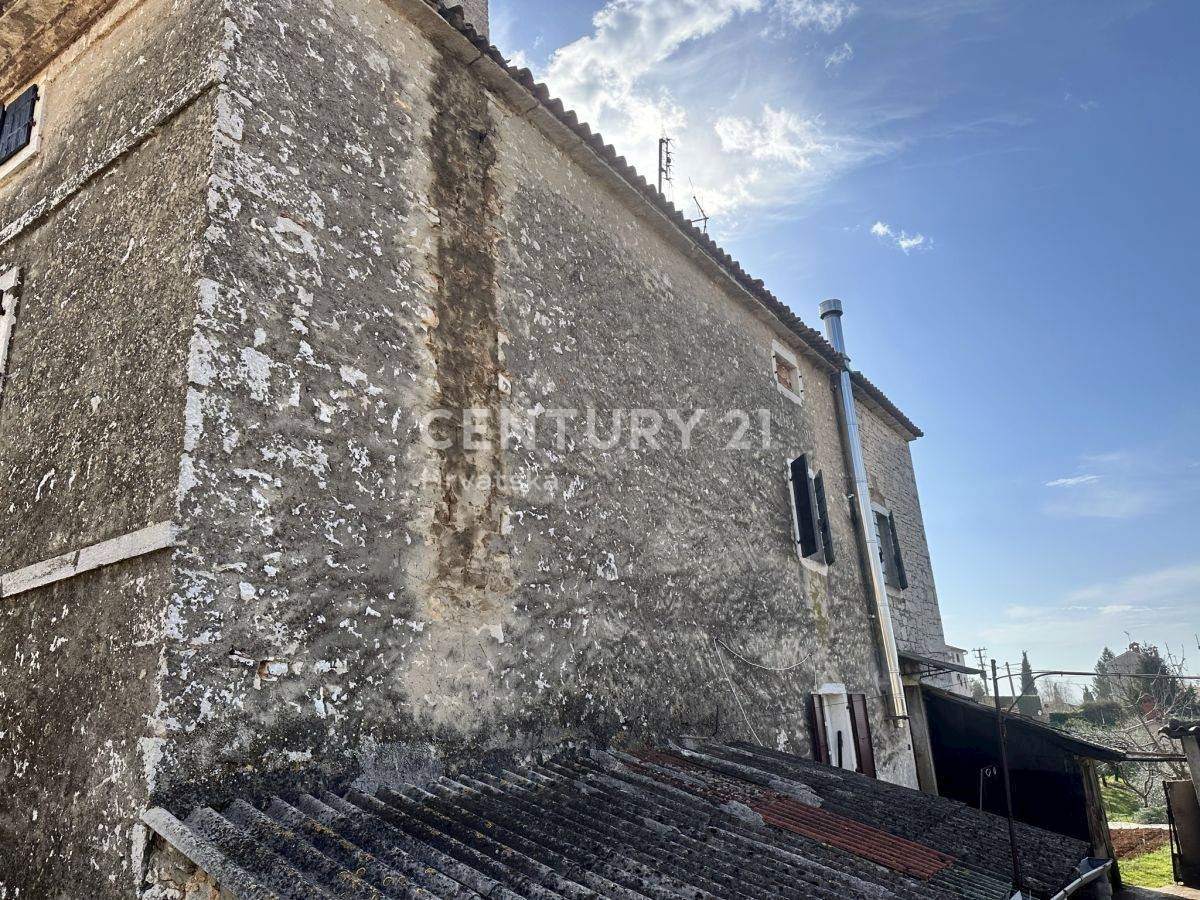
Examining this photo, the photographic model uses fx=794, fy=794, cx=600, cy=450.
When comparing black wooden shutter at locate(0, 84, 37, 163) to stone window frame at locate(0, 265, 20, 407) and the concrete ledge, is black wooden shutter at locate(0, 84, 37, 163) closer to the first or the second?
stone window frame at locate(0, 265, 20, 407)

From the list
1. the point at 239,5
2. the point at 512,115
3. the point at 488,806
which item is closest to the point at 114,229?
the point at 239,5

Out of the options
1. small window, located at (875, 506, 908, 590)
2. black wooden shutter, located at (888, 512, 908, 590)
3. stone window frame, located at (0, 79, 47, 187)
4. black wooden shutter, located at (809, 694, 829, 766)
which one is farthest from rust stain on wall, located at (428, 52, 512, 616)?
black wooden shutter, located at (888, 512, 908, 590)

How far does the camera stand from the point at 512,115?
6266 mm

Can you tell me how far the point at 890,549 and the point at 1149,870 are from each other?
829cm

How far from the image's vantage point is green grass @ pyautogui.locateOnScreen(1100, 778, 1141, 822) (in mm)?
21372

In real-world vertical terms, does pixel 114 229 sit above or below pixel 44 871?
above

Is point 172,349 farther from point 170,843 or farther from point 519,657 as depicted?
point 519,657

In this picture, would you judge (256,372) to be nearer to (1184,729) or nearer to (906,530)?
(906,530)

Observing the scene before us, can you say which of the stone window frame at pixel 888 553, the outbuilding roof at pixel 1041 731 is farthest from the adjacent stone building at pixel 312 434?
the outbuilding roof at pixel 1041 731

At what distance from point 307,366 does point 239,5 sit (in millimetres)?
2100

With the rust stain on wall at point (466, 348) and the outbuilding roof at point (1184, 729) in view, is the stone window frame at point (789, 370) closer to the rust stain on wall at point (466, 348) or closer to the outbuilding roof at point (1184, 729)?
the rust stain on wall at point (466, 348)

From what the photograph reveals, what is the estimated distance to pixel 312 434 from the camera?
398cm

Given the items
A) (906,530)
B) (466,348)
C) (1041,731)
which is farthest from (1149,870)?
(466,348)

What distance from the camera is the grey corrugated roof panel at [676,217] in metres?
5.79
